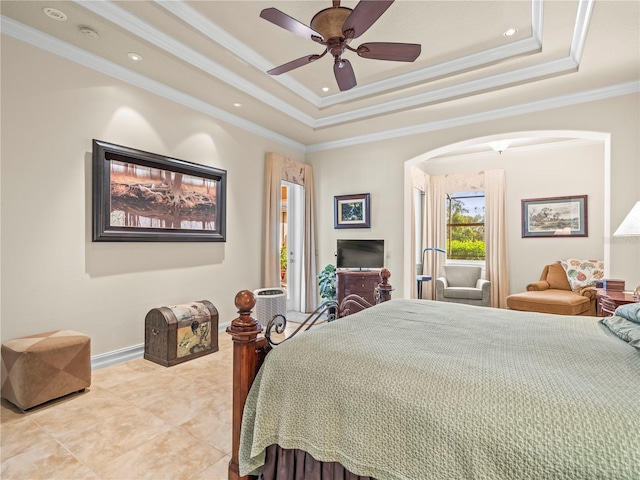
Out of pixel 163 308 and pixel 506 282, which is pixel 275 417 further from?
pixel 506 282

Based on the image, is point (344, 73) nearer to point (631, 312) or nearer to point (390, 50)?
point (390, 50)

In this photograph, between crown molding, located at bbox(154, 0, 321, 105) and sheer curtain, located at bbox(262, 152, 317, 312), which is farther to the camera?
sheer curtain, located at bbox(262, 152, 317, 312)

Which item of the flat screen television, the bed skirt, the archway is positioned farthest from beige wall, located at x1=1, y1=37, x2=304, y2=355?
the archway

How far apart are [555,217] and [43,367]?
21.8 ft

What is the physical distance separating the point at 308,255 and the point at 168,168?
A: 2569 mm

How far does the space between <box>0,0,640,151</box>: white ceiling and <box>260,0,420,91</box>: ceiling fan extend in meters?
0.44

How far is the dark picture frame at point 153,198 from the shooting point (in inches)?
119

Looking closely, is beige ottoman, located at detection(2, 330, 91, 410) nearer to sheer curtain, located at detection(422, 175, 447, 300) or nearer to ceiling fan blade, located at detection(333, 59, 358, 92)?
ceiling fan blade, located at detection(333, 59, 358, 92)

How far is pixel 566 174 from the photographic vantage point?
5391mm

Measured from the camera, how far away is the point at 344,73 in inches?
101

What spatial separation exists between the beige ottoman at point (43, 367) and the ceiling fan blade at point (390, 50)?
296cm

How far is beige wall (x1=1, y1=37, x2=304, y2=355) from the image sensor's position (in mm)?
2545

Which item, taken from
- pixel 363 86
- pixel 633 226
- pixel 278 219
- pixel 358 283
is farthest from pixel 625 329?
pixel 278 219

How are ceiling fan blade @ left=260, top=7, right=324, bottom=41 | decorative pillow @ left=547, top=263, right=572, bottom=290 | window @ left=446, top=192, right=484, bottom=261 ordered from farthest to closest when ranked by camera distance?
1. window @ left=446, top=192, right=484, bottom=261
2. decorative pillow @ left=547, top=263, right=572, bottom=290
3. ceiling fan blade @ left=260, top=7, right=324, bottom=41
